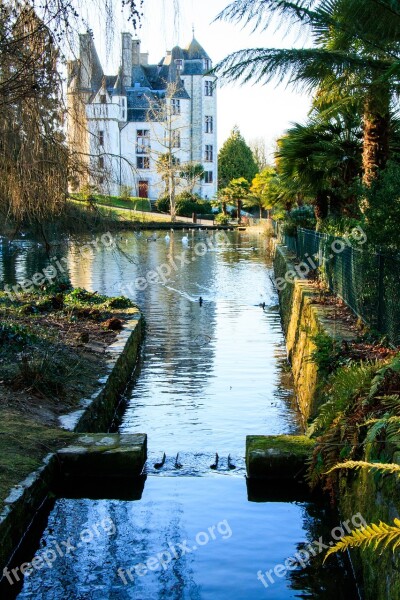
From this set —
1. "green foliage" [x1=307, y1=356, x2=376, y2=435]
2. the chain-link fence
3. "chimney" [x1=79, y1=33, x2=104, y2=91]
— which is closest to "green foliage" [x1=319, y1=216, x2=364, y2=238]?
the chain-link fence

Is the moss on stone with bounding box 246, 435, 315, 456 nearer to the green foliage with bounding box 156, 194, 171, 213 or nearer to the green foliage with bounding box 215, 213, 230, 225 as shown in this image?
the green foliage with bounding box 215, 213, 230, 225

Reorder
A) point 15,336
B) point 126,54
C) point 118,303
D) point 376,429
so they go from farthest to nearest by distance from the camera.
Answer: point 118,303, point 15,336, point 126,54, point 376,429

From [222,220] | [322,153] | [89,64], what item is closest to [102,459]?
[89,64]

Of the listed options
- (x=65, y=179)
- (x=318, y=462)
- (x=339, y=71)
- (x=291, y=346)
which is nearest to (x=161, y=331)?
(x=291, y=346)

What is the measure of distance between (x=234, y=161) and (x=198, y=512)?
86.6 meters

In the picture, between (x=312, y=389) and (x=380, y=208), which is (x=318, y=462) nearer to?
(x=312, y=389)

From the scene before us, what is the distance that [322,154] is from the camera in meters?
18.5

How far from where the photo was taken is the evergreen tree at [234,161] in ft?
302

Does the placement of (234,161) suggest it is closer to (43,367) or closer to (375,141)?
(375,141)

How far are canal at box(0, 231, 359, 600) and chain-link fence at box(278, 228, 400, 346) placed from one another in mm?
1677

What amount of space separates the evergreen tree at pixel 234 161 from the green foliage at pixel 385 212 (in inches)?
3203

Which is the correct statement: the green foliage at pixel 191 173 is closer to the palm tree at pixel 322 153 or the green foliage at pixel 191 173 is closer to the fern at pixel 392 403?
the palm tree at pixel 322 153

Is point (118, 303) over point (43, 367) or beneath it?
beneath

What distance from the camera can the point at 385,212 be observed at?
10961mm
